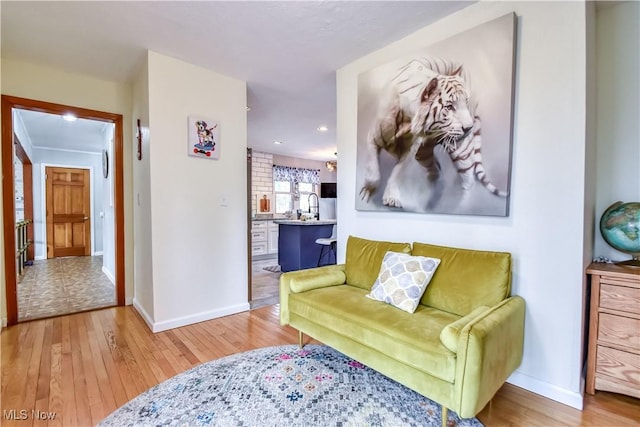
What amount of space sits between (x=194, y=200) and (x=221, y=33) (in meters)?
1.43

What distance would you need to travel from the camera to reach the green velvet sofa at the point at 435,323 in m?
1.32

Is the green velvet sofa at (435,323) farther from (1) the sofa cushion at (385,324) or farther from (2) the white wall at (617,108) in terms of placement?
(2) the white wall at (617,108)

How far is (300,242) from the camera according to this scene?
15.9ft

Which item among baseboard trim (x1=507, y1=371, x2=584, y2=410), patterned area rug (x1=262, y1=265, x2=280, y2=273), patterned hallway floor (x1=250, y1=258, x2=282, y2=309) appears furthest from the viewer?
patterned area rug (x1=262, y1=265, x2=280, y2=273)

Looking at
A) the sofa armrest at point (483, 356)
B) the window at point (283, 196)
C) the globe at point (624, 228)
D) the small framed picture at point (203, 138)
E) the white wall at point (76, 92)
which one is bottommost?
the sofa armrest at point (483, 356)

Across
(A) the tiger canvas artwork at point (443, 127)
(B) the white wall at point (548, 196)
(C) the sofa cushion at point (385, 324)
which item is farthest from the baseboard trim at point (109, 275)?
(B) the white wall at point (548, 196)

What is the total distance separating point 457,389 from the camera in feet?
4.31

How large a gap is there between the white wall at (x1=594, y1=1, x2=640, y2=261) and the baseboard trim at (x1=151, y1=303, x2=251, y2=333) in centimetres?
300

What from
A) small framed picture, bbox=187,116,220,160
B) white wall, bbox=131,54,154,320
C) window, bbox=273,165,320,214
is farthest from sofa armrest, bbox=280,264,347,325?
window, bbox=273,165,320,214

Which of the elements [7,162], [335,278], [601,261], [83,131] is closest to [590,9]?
[601,261]

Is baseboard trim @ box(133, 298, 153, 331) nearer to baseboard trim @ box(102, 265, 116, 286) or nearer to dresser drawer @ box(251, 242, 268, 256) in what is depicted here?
baseboard trim @ box(102, 265, 116, 286)

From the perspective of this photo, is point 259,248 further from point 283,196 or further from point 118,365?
point 118,365

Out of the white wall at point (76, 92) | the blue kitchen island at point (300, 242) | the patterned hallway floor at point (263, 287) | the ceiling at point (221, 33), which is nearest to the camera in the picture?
the ceiling at point (221, 33)

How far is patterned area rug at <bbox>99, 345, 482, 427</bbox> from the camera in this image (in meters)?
1.53
